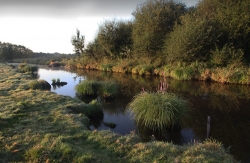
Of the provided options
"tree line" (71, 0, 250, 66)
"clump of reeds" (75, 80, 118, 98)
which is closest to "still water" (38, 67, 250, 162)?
"clump of reeds" (75, 80, 118, 98)

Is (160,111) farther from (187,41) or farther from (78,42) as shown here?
(78,42)

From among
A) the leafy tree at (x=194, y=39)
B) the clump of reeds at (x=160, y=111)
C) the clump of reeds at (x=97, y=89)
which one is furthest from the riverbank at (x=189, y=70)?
the clump of reeds at (x=97, y=89)

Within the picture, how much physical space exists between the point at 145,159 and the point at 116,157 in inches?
31.9

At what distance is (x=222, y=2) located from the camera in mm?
25609

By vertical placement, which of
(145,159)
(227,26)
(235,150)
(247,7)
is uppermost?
(247,7)

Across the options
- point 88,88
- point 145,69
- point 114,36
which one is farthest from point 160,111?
point 114,36

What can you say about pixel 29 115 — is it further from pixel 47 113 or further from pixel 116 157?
pixel 116 157

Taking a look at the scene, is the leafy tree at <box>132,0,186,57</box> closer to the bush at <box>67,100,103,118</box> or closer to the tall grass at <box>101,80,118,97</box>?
the tall grass at <box>101,80,118,97</box>

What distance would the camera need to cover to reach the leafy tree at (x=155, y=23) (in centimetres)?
3089

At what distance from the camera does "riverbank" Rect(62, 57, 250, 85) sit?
65.7ft

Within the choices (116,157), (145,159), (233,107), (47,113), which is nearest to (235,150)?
(145,159)

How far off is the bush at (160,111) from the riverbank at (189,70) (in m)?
3.63

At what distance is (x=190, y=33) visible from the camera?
23469mm

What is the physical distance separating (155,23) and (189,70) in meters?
11.2
